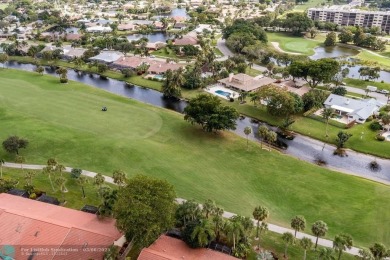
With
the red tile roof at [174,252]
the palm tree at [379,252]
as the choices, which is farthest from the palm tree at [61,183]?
the palm tree at [379,252]

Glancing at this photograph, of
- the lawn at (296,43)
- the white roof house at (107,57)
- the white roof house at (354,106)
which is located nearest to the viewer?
the white roof house at (354,106)

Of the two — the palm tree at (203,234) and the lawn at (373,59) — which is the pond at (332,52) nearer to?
the lawn at (373,59)

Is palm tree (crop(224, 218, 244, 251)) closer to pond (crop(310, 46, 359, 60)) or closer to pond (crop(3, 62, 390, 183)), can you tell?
pond (crop(3, 62, 390, 183))

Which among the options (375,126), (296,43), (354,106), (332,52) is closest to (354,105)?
(354,106)

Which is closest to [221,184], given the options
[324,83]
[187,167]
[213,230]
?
[187,167]

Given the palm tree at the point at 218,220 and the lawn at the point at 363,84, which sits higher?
the palm tree at the point at 218,220

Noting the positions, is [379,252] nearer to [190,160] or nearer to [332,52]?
[190,160]

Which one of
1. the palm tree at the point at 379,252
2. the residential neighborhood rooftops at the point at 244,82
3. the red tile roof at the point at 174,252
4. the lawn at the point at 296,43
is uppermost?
the palm tree at the point at 379,252
